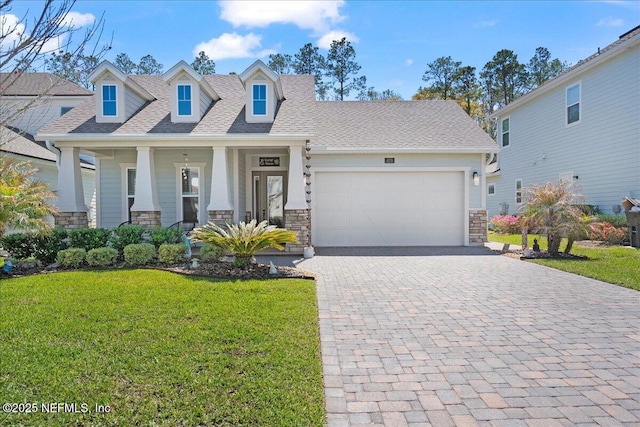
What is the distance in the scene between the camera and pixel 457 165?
12.6 m

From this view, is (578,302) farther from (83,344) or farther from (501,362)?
(83,344)

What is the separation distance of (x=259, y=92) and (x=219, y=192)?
3358mm

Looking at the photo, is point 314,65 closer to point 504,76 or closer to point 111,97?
point 504,76

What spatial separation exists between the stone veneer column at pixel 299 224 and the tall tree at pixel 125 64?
27.2m

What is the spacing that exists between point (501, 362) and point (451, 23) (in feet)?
33.3

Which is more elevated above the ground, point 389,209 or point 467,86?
point 467,86

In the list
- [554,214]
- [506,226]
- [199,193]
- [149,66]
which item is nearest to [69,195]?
[199,193]

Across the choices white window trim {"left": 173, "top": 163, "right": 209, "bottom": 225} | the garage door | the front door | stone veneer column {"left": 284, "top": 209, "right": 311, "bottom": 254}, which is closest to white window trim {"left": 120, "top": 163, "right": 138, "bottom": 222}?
white window trim {"left": 173, "top": 163, "right": 209, "bottom": 225}

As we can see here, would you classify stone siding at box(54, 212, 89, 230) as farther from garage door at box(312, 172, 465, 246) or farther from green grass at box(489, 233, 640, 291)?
green grass at box(489, 233, 640, 291)

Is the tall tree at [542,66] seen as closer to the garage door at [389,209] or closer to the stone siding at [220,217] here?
the garage door at [389,209]

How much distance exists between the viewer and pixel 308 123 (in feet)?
36.3

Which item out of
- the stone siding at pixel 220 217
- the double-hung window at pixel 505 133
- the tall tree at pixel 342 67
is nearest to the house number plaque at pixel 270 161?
the stone siding at pixel 220 217

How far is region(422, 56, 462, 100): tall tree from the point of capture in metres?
32.1

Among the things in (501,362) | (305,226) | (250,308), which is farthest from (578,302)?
(305,226)
